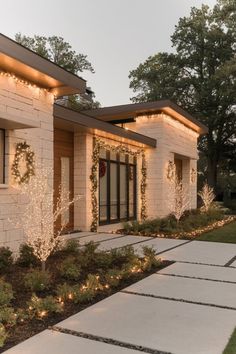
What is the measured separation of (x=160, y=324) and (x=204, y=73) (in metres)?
27.9

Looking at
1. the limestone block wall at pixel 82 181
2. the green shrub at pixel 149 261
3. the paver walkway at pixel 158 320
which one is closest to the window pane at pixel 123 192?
the limestone block wall at pixel 82 181

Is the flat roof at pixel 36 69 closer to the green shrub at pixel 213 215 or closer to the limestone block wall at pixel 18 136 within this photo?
the limestone block wall at pixel 18 136

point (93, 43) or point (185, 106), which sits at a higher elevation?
point (93, 43)

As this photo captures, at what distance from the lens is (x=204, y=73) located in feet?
95.4

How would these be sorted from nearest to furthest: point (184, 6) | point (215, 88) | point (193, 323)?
point (193, 323) → point (215, 88) → point (184, 6)

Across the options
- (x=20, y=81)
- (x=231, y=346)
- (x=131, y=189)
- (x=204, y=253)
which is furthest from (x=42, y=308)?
(x=131, y=189)

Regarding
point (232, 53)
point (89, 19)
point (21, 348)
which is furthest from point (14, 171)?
point (232, 53)

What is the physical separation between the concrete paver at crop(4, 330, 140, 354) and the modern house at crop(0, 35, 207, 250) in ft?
12.2

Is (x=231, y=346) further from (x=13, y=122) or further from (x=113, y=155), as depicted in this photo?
(x=113, y=155)

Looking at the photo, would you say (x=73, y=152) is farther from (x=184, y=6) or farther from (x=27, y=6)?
(x=184, y=6)

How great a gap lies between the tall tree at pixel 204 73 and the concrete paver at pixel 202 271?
21.5 metres

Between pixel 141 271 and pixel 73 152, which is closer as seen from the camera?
pixel 141 271

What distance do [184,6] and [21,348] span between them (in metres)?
32.7

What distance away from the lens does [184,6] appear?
3097 cm
